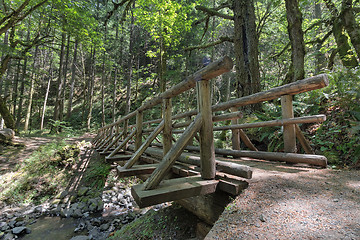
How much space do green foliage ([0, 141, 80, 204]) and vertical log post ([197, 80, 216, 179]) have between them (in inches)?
312

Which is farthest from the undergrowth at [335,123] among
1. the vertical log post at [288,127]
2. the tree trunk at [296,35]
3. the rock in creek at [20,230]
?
the rock in creek at [20,230]

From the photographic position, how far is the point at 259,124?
12.3 ft

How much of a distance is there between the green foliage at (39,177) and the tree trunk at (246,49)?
8911 millimetres

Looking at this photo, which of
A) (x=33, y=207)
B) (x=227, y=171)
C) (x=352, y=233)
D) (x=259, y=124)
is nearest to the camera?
(x=352, y=233)

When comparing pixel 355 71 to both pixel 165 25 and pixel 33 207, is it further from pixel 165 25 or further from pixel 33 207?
pixel 33 207

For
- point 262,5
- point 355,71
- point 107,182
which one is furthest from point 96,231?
point 262,5

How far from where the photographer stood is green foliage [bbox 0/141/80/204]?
687cm

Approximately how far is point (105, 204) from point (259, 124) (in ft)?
21.4

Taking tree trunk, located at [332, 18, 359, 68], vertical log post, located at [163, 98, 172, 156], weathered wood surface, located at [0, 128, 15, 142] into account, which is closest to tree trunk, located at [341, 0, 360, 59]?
tree trunk, located at [332, 18, 359, 68]

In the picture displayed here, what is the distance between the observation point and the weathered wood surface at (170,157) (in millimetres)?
2044

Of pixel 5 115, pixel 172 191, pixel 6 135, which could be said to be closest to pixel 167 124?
pixel 172 191

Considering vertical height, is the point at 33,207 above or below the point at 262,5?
below

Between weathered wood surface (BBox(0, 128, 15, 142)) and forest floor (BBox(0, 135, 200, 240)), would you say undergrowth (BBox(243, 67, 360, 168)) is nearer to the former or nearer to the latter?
forest floor (BBox(0, 135, 200, 240))

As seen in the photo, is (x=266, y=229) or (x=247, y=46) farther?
(x=247, y=46)
